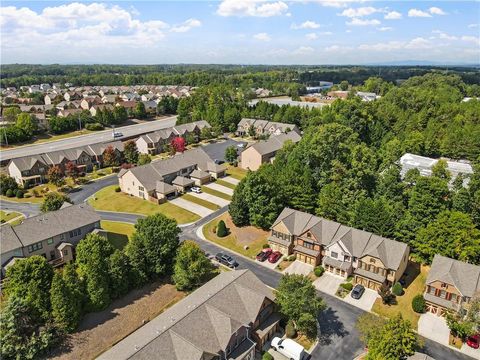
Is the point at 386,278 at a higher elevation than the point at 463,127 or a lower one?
lower

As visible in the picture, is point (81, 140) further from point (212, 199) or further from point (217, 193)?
point (212, 199)

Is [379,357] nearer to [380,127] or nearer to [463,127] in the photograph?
[380,127]

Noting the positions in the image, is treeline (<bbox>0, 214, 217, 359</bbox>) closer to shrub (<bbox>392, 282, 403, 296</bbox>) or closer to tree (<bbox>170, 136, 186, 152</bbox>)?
shrub (<bbox>392, 282, 403, 296</bbox>)

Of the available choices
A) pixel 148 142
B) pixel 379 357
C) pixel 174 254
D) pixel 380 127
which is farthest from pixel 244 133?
pixel 379 357

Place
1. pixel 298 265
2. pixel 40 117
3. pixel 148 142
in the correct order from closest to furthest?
pixel 298 265, pixel 148 142, pixel 40 117

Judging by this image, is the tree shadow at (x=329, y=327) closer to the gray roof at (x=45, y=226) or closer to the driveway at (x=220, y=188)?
the gray roof at (x=45, y=226)

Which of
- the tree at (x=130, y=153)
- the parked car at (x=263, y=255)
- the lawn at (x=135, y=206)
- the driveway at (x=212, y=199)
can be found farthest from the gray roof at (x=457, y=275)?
the tree at (x=130, y=153)
